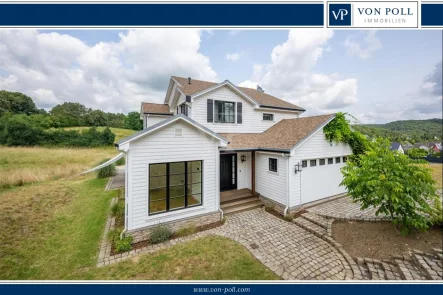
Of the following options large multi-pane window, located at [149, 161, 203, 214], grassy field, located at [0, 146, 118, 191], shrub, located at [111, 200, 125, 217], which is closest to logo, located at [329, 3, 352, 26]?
large multi-pane window, located at [149, 161, 203, 214]

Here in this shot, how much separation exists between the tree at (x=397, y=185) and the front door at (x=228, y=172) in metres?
4.90

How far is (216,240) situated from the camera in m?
5.34

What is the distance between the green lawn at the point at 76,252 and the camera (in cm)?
399

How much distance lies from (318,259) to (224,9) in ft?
21.3

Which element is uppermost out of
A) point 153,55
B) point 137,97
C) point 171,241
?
point 137,97

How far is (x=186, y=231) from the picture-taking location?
5777mm

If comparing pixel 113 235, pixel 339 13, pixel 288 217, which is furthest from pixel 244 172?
pixel 339 13

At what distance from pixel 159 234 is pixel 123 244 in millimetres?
988

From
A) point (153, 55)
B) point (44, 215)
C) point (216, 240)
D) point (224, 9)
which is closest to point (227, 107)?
point (153, 55)

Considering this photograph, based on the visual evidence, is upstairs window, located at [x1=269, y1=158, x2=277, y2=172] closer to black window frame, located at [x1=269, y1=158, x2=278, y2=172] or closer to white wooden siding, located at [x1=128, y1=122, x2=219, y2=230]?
black window frame, located at [x1=269, y1=158, x2=278, y2=172]

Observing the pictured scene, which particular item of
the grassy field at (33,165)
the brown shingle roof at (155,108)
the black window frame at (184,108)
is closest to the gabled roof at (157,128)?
the black window frame at (184,108)

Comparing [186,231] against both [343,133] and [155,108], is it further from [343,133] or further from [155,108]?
[155,108]

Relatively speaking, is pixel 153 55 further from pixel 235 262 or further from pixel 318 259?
pixel 318 259

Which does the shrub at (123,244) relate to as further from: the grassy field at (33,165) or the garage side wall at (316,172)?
the garage side wall at (316,172)
